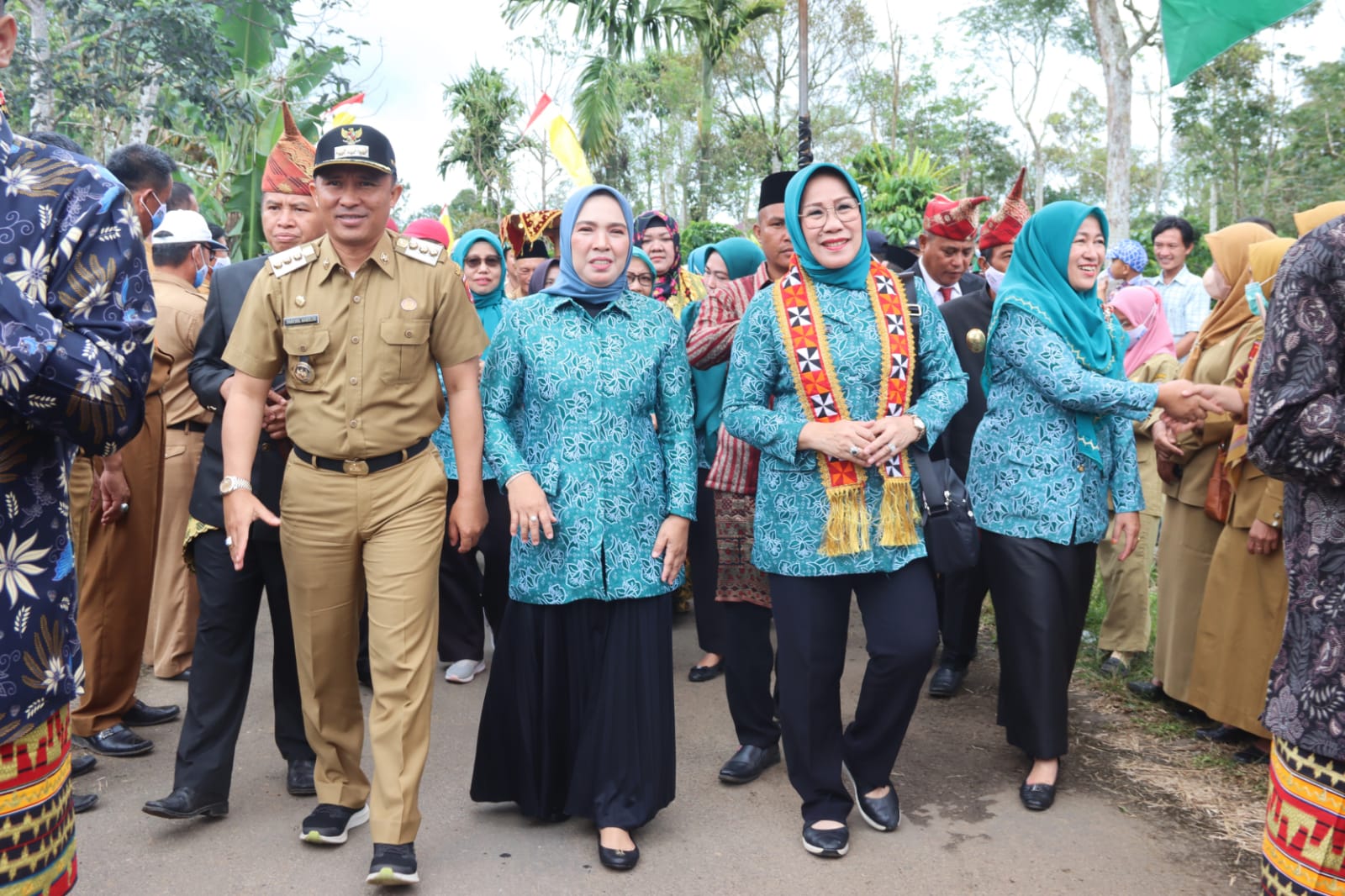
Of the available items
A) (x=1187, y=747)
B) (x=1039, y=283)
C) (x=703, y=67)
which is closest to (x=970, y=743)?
(x=1187, y=747)

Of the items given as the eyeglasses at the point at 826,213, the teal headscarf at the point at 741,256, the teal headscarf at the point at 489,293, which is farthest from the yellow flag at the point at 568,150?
the eyeglasses at the point at 826,213

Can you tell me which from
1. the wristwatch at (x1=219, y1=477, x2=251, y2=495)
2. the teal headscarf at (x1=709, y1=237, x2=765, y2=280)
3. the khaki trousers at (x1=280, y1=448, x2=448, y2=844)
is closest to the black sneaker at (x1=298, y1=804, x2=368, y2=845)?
the khaki trousers at (x1=280, y1=448, x2=448, y2=844)

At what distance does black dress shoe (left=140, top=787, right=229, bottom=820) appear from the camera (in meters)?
3.62

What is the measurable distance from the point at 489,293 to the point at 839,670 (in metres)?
3.36

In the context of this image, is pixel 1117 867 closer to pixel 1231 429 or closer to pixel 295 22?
pixel 1231 429

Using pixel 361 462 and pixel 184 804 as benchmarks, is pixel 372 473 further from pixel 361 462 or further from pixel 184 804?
Result: pixel 184 804

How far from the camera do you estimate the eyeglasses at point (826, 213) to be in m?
3.68

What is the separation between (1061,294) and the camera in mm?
4000

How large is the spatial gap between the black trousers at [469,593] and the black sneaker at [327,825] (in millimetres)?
1954

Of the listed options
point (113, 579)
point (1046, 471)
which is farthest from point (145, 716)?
point (1046, 471)

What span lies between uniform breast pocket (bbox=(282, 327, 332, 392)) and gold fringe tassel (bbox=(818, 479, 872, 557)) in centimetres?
170

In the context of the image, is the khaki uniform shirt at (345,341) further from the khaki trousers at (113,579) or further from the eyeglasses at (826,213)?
the khaki trousers at (113,579)

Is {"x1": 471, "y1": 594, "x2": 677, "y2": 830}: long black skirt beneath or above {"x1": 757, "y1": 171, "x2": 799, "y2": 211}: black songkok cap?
beneath

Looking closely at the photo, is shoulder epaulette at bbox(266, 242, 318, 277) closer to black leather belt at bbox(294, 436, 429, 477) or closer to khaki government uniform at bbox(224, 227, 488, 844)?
khaki government uniform at bbox(224, 227, 488, 844)
